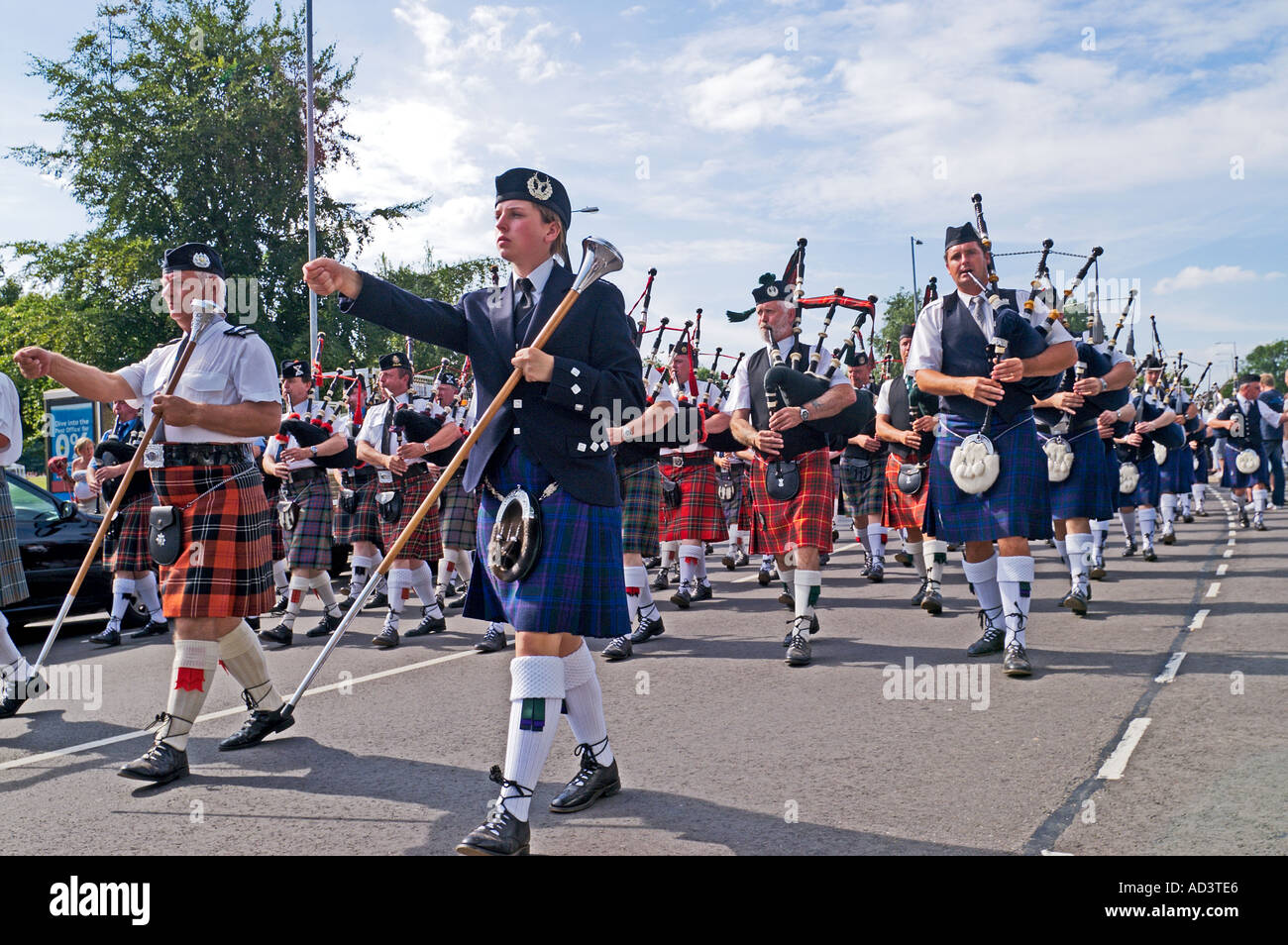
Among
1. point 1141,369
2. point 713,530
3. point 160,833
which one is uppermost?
point 1141,369

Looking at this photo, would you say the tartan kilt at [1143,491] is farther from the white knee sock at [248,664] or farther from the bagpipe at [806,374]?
the white knee sock at [248,664]

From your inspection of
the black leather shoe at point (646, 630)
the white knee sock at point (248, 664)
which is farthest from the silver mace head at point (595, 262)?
the black leather shoe at point (646, 630)

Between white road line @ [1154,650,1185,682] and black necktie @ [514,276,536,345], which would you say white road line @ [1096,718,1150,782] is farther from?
black necktie @ [514,276,536,345]

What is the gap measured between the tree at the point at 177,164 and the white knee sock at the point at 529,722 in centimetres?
2398

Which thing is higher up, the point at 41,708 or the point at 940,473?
the point at 940,473

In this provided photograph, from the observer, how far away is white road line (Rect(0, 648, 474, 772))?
4.36m

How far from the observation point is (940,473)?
582cm

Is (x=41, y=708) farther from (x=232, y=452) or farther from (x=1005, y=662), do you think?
(x=1005, y=662)

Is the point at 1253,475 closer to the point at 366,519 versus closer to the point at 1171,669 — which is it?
the point at 1171,669

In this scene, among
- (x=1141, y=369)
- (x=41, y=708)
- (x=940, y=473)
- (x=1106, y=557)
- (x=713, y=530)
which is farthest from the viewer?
(x=1141, y=369)

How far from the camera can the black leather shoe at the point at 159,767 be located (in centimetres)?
381

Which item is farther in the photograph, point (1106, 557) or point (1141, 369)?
point (1141, 369)

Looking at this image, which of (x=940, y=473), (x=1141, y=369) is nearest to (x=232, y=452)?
(x=940, y=473)

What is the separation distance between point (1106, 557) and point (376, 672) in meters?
Answer: 8.22
